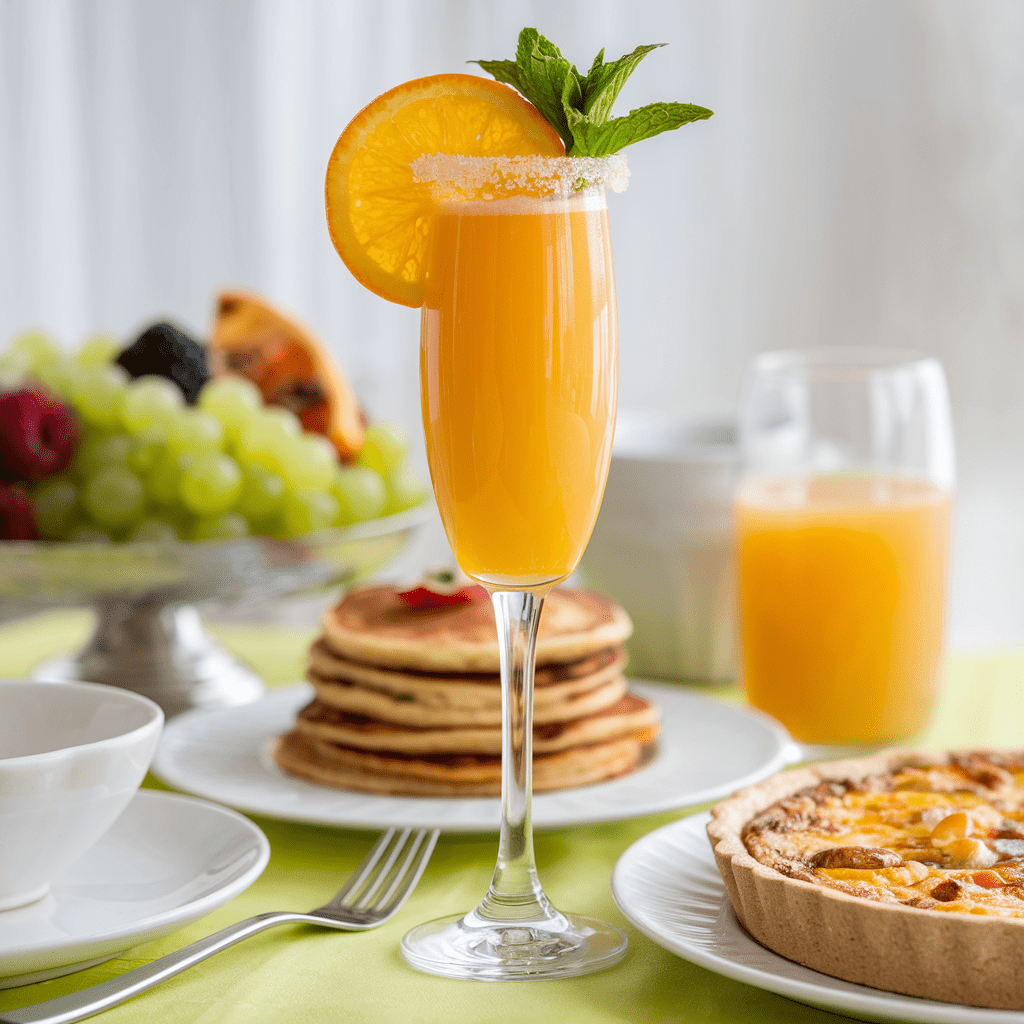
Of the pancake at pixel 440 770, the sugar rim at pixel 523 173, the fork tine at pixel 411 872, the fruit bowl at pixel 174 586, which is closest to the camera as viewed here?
the sugar rim at pixel 523 173

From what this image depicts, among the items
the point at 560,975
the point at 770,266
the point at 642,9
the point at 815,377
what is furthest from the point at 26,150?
the point at 560,975

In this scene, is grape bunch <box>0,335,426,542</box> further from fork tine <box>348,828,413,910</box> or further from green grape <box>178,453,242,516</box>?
fork tine <box>348,828,413,910</box>

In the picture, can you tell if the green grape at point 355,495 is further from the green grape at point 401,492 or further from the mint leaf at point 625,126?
the mint leaf at point 625,126

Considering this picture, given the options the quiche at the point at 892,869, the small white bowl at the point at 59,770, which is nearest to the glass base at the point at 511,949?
the quiche at the point at 892,869

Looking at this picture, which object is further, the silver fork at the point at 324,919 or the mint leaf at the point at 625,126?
the mint leaf at the point at 625,126

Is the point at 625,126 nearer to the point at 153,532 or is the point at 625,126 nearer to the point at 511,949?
the point at 511,949

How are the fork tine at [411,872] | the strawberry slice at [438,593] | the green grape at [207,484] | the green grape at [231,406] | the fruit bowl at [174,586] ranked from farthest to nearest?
1. the green grape at [231,406]
2. the green grape at [207,484]
3. the fruit bowl at [174,586]
4. the strawberry slice at [438,593]
5. the fork tine at [411,872]

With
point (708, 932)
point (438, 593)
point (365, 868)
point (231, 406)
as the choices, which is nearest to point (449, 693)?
point (438, 593)

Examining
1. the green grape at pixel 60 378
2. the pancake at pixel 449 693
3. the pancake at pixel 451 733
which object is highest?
the green grape at pixel 60 378
